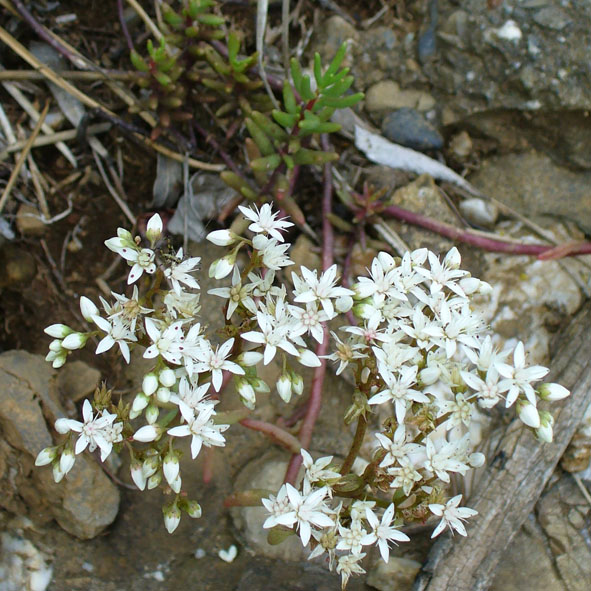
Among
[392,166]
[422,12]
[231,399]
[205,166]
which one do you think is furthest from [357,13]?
[231,399]

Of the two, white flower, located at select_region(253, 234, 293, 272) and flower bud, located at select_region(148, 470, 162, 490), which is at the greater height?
white flower, located at select_region(253, 234, 293, 272)

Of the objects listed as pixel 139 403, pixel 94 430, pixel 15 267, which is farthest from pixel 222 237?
pixel 15 267

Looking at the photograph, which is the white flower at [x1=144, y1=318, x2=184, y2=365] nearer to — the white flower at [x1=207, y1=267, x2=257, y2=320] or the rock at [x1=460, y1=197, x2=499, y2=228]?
the white flower at [x1=207, y1=267, x2=257, y2=320]

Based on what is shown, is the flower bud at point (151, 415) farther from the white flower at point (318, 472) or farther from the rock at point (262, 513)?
the rock at point (262, 513)

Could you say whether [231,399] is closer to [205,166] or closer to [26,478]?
[26,478]

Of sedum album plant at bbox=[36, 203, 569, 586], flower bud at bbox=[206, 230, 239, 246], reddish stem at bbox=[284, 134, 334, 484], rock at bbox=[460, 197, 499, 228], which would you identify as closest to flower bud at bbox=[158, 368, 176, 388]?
sedum album plant at bbox=[36, 203, 569, 586]

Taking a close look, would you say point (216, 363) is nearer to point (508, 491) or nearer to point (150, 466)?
point (150, 466)
